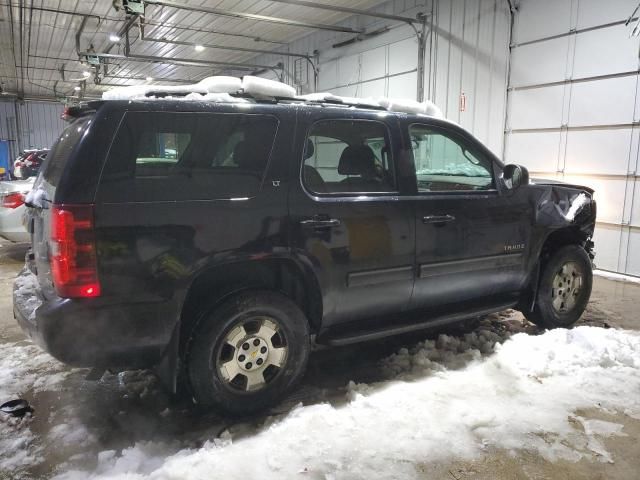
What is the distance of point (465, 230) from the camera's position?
12.0ft

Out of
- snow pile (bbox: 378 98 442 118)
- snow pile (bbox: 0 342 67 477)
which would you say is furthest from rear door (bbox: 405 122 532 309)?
snow pile (bbox: 0 342 67 477)

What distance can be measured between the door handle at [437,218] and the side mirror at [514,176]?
0.70 meters

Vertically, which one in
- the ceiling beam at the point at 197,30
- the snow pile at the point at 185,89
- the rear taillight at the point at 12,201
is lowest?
the rear taillight at the point at 12,201

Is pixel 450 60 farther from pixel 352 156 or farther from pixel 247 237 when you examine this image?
pixel 247 237

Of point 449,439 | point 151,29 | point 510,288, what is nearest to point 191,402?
point 449,439

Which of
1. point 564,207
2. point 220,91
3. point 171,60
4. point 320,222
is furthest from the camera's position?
point 171,60

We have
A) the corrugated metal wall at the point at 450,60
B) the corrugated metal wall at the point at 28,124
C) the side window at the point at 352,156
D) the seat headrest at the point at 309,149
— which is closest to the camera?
the seat headrest at the point at 309,149

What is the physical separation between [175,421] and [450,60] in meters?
8.48

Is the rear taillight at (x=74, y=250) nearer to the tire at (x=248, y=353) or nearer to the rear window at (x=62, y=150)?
the rear window at (x=62, y=150)

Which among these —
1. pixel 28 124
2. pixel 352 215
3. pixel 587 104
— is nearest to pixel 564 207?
pixel 352 215

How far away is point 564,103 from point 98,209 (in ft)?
24.3

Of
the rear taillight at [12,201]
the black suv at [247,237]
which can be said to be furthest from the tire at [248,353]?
the rear taillight at [12,201]

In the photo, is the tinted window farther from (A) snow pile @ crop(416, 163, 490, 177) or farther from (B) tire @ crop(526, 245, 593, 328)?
(B) tire @ crop(526, 245, 593, 328)

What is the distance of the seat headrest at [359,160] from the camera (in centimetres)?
335
